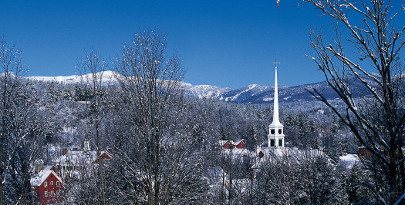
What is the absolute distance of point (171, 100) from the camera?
8.42 m

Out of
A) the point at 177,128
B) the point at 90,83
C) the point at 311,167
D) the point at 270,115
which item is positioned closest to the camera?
the point at 177,128

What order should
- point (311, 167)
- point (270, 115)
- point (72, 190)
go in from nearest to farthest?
1. point (72, 190)
2. point (311, 167)
3. point (270, 115)

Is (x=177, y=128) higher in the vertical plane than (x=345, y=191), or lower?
higher

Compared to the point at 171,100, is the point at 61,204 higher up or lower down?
lower down

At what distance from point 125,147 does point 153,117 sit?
38.1 feet

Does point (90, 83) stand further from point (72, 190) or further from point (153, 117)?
point (72, 190)

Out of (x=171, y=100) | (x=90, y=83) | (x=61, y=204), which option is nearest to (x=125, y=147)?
(x=61, y=204)

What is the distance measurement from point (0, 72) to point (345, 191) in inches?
949

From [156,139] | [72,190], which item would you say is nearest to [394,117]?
[156,139]

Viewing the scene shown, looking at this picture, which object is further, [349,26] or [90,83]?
[90,83]

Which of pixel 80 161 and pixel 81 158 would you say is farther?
pixel 81 158

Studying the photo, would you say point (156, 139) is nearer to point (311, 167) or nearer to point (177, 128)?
point (177, 128)

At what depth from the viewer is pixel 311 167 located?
76.9 ft

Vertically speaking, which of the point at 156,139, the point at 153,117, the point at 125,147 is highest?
the point at 153,117
